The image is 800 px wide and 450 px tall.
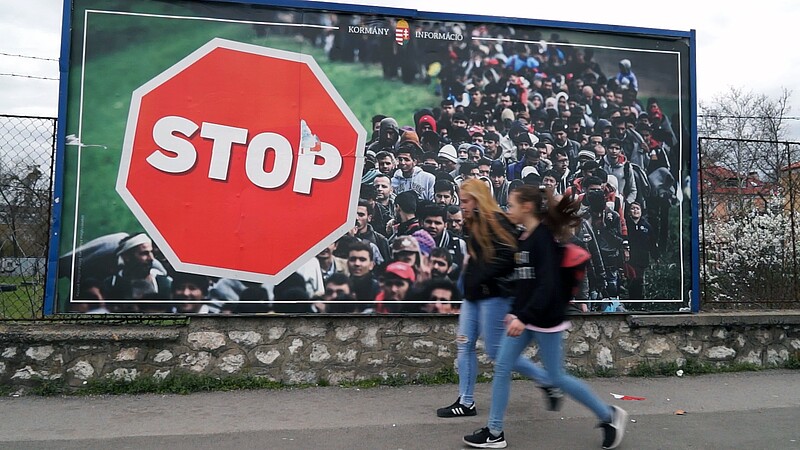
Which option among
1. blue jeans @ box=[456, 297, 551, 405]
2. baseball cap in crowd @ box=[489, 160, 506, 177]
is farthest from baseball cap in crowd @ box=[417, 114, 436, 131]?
blue jeans @ box=[456, 297, 551, 405]

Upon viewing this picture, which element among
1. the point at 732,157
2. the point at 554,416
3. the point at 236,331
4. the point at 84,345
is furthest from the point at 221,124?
the point at 732,157

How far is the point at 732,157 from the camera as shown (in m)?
7.24

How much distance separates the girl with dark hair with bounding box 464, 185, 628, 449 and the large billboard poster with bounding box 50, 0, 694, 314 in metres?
1.30

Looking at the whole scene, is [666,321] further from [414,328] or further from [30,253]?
[30,253]

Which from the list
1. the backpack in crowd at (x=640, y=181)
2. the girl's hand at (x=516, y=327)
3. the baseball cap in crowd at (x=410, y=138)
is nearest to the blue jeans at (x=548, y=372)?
the girl's hand at (x=516, y=327)

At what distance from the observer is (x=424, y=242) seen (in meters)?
6.12

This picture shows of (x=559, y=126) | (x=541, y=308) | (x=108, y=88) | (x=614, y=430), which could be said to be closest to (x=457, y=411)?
(x=614, y=430)

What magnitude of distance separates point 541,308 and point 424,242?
2270mm

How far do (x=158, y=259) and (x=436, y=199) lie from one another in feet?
8.60

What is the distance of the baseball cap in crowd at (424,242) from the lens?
6.12 meters

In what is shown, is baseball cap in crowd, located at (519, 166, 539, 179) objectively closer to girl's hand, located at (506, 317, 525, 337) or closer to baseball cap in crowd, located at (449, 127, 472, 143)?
baseball cap in crowd, located at (449, 127, 472, 143)

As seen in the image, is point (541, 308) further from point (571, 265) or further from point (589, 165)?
point (589, 165)

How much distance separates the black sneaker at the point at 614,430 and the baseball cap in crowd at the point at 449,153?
113 inches

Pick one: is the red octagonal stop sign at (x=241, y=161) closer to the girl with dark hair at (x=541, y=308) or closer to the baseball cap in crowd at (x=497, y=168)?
the baseball cap in crowd at (x=497, y=168)
